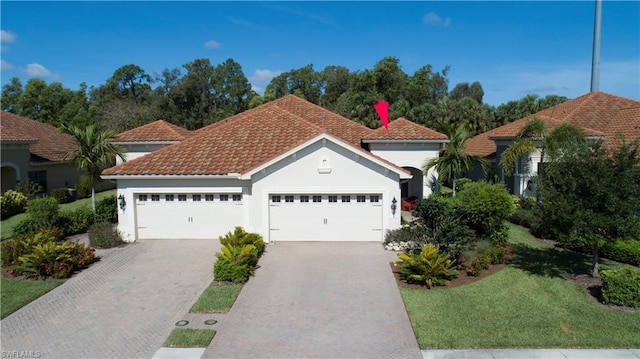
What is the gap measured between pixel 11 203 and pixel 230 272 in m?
18.1

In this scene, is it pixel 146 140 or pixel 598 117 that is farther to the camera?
pixel 146 140

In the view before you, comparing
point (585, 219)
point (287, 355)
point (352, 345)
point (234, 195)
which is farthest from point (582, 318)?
point (234, 195)

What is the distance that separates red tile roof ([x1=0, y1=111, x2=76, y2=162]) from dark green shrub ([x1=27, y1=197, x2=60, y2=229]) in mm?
11032

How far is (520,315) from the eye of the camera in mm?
10609

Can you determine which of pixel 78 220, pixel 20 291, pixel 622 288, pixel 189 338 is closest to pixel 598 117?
pixel 622 288

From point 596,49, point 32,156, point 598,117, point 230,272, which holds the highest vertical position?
point 596,49

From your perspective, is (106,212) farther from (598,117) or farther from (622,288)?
(598,117)

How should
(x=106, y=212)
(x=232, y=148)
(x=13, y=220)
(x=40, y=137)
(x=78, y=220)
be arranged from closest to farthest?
(x=232, y=148) < (x=78, y=220) < (x=106, y=212) < (x=13, y=220) < (x=40, y=137)

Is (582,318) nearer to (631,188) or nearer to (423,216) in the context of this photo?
(631,188)

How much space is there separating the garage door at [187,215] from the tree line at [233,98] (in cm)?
2219

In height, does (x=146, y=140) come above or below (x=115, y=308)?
above

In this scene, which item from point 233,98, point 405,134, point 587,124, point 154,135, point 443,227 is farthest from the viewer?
point 233,98

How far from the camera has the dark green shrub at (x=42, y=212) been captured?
59.4 feet

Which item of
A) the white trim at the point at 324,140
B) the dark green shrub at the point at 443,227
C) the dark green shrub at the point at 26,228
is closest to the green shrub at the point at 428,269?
the dark green shrub at the point at 443,227
